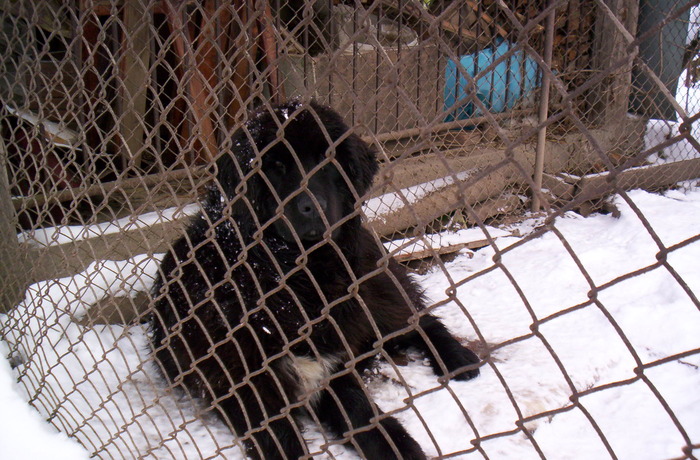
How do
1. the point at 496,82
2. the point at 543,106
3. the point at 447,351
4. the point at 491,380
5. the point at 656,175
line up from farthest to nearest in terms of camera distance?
the point at 496,82
the point at 656,175
the point at 543,106
the point at 447,351
the point at 491,380

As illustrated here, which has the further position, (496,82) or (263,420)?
(496,82)

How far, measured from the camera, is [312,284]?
2.26 meters

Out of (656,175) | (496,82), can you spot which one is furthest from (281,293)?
(656,175)

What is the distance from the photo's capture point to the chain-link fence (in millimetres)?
1228

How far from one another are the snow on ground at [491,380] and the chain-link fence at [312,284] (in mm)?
14

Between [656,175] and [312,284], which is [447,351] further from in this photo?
[656,175]

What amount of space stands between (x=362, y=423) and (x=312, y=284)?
1.99 feet

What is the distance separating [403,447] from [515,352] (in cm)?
105

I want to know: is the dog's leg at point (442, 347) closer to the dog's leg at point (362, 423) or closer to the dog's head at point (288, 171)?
the dog's leg at point (362, 423)

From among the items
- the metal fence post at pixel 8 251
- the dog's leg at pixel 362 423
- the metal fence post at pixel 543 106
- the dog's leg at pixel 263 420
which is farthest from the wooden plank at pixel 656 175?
the metal fence post at pixel 8 251

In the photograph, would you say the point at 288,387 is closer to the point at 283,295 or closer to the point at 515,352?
the point at 283,295

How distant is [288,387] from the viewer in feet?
7.22

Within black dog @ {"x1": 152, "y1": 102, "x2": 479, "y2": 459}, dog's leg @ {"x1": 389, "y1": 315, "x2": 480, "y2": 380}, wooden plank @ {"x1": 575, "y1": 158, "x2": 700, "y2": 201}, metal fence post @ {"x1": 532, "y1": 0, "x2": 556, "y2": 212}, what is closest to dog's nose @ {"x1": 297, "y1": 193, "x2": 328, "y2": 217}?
black dog @ {"x1": 152, "y1": 102, "x2": 479, "y2": 459}

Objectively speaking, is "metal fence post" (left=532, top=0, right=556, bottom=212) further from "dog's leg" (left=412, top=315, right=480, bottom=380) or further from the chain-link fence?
"dog's leg" (left=412, top=315, right=480, bottom=380)
